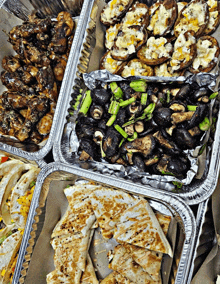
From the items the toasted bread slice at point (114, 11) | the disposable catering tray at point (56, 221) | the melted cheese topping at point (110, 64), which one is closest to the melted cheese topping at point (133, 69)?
the melted cheese topping at point (110, 64)

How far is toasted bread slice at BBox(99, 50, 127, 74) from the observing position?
2.39 metres

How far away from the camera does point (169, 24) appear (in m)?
2.25

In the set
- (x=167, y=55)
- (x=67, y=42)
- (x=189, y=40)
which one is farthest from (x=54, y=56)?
(x=189, y=40)

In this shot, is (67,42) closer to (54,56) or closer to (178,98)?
(54,56)

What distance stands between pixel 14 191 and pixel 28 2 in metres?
2.66

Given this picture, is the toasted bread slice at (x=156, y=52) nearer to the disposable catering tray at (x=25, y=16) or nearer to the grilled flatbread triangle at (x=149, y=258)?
the disposable catering tray at (x=25, y=16)

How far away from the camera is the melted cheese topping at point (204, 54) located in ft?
6.88

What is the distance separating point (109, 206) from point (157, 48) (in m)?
1.63

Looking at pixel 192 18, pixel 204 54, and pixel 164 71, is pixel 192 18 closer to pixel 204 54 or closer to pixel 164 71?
pixel 204 54

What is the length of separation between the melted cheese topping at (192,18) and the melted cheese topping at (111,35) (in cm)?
72

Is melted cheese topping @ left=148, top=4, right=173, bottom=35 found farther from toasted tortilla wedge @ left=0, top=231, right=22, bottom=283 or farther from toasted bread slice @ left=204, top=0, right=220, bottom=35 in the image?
toasted tortilla wedge @ left=0, top=231, right=22, bottom=283

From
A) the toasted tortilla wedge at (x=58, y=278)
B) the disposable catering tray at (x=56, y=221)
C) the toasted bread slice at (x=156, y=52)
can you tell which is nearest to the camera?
the disposable catering tray at (x=56, y=221)

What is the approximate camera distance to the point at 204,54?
2131 mm

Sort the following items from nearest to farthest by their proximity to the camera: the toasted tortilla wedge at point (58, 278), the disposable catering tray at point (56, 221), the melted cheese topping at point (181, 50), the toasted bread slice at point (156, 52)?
the disposable catering tray at point (56, 221)
the toasted tortilla wedge at point (58, 278)
the melted cheese topping at point (181, 50)
the toasted bread slice at point (156, 52)
